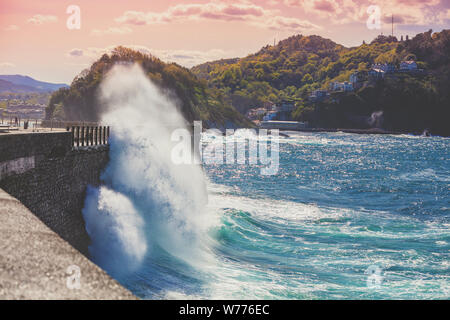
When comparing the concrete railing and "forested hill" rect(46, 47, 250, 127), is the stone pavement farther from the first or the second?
"forested hill" rect(46, 47, 250, 127)

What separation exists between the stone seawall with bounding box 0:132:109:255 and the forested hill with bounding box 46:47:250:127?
10706 cm

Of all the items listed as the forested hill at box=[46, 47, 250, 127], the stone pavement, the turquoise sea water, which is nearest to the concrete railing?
the turquoise sea water

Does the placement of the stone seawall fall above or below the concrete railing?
below

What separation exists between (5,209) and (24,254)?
5.85 feet

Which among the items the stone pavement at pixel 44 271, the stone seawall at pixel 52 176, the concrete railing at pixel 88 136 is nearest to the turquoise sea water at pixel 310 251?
the stone seawall at pixel 52 176

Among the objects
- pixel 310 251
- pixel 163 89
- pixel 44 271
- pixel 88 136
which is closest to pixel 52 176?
pixel 88 136

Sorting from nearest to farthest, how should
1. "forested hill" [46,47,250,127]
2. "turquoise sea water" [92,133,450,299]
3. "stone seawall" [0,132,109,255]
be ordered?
"stone seawall" [0,132,109,255]
"turquoise sea water" [92,133,450,299]
"forested hill" [46,47,250,127]

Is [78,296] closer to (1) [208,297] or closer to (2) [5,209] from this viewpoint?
(2) [5,209]

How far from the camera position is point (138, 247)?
48.6 ft

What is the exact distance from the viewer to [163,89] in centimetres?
14862

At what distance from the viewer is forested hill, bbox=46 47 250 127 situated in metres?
126

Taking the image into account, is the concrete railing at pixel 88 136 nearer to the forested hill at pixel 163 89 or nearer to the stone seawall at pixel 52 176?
the stone seawall at pixel 52 176

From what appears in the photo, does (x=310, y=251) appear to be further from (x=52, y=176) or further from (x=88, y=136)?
(x=52, y=176)
